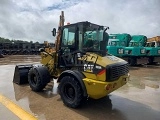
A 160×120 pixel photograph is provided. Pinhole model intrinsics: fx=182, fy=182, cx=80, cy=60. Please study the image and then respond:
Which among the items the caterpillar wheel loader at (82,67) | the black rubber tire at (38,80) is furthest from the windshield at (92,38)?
the black rubber tire at (38,80)

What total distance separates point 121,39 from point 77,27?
509 inches

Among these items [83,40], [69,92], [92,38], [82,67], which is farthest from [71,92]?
[92,38]

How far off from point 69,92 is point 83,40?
153 cm

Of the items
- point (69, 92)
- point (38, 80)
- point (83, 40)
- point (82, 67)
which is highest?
point (83, 40)

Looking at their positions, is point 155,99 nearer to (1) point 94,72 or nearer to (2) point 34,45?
(1) point 94,72

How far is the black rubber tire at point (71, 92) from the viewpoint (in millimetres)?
4738

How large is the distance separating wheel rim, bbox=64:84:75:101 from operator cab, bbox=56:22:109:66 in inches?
27.6

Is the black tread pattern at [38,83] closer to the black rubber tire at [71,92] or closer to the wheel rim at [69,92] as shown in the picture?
the black rubber tire at [71,92]

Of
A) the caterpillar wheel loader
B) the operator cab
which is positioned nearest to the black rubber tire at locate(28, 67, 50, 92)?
the caterpillar wheel loader

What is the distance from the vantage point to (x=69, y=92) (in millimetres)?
5156

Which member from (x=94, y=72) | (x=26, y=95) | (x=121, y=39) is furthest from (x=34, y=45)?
(x=94, y=72)

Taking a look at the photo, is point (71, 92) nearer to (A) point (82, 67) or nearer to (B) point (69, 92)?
(B) point (69, 92)

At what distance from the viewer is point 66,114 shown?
4559mm

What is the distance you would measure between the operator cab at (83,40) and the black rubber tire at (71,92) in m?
0.64
